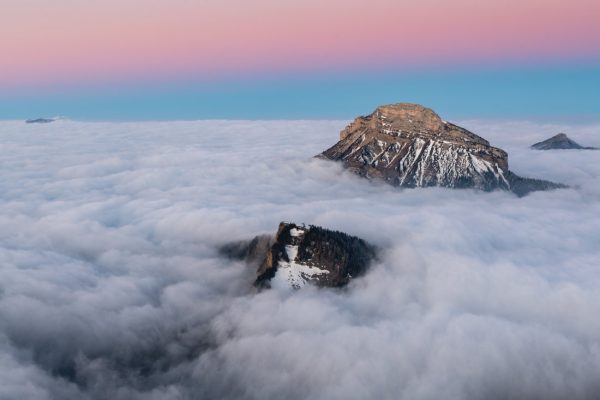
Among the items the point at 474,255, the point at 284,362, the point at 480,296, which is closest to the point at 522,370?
the point at 480,296

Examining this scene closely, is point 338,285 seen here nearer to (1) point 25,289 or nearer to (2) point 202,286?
(2) point 202,286

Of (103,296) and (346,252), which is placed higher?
(346,252)

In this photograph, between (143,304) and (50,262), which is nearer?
(143,304)

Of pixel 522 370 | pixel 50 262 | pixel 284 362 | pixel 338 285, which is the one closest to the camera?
pixel 522 370

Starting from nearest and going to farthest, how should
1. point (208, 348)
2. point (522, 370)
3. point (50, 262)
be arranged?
point (522, 370)
point (208, 348)
point (50, 262)

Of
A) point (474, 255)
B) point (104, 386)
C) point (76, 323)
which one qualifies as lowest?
point (104, 386)

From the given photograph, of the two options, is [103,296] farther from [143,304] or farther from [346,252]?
[346,252]
